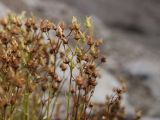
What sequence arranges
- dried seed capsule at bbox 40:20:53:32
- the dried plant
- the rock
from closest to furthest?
1. the dried plant
2. dried seed capsule at bbox 40:20:53:32
3. the rock

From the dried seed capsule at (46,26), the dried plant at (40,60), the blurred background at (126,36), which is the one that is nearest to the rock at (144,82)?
the blurred background at (126,36)

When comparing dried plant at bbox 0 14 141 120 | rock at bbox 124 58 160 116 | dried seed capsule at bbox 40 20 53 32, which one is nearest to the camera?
dried plant at bbox 0 14 141 120

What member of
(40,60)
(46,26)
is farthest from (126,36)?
(46,26)

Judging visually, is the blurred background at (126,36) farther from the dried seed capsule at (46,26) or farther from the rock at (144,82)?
the dried seed capsule at (46,26)

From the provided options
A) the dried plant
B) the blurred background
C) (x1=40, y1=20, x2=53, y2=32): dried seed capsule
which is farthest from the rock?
(x1=40, y1=20, x2=53, y2=32): dried seed capsule

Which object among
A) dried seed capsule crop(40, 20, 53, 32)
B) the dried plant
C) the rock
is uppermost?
the rock

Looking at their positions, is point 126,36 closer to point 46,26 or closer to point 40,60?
point 40,60

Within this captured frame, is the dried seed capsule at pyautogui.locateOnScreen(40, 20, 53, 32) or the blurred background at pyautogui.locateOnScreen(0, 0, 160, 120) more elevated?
the blurred background at pyautogui.locateOnScreen(0, 0, 160, 120)

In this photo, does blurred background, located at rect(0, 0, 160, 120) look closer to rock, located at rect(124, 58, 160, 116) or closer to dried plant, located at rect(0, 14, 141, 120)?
rock, located at rect(124, 58, 160, 116)
